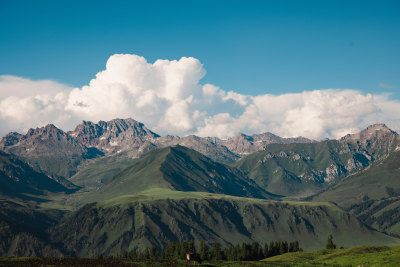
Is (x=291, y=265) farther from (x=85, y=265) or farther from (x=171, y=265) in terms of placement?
(x=85, y=265)

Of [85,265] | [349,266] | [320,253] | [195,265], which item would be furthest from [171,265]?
[320,253]

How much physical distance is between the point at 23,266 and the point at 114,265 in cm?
1850

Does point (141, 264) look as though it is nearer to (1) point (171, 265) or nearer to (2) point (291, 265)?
(1) point (171, 265)

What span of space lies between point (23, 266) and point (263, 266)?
54.6 meters

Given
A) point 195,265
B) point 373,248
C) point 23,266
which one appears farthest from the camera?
point 373,248

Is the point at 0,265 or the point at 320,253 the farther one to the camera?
the point at 320,253

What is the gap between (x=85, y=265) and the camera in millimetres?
90812

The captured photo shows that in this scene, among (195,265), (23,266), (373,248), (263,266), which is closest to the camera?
(23,266)

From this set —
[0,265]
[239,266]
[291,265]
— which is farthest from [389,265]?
[0,265]

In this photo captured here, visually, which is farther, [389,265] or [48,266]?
[389,265]

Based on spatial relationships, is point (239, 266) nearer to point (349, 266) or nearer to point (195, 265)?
point (195, 265)

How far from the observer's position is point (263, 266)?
103 meters

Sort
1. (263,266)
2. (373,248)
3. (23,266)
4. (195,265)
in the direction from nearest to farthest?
(23,266) → (195,265) → (263,266) → (373,248)

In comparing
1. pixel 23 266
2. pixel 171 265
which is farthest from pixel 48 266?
pixel 171 265
